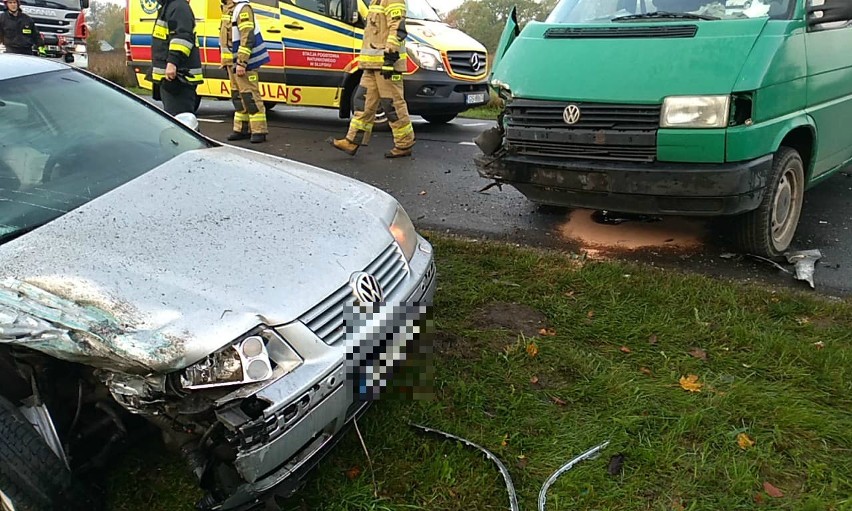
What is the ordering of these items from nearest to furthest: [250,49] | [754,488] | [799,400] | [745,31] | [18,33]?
1. [754,488]
2. [799,400]
3. [745,31]
4. [250,49]
5. [18,33]

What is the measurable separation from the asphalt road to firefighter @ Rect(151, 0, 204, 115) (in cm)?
159

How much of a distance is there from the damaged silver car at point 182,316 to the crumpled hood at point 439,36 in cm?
627

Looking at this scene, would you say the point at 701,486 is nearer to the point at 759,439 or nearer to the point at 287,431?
the point at 759,439

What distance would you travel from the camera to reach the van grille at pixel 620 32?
4.01m

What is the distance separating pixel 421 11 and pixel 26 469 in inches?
337

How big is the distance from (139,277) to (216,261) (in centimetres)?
25

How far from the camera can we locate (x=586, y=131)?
410 centimetres

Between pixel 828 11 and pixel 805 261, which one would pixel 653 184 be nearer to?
pixel 805 261

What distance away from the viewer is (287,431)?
6.86 ft

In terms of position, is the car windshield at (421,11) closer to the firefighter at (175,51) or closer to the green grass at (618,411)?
the firefighter at (175,51)

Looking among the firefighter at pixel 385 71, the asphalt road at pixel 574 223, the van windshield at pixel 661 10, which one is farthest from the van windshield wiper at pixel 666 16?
the firefighter at pixel 385 71

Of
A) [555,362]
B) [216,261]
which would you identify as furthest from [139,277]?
[555,362]

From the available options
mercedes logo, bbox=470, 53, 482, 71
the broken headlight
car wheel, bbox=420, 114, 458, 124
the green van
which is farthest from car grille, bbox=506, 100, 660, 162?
car wheel, bbox=420, 114, 458, 124

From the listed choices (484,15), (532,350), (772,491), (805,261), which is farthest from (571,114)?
(484,15)
